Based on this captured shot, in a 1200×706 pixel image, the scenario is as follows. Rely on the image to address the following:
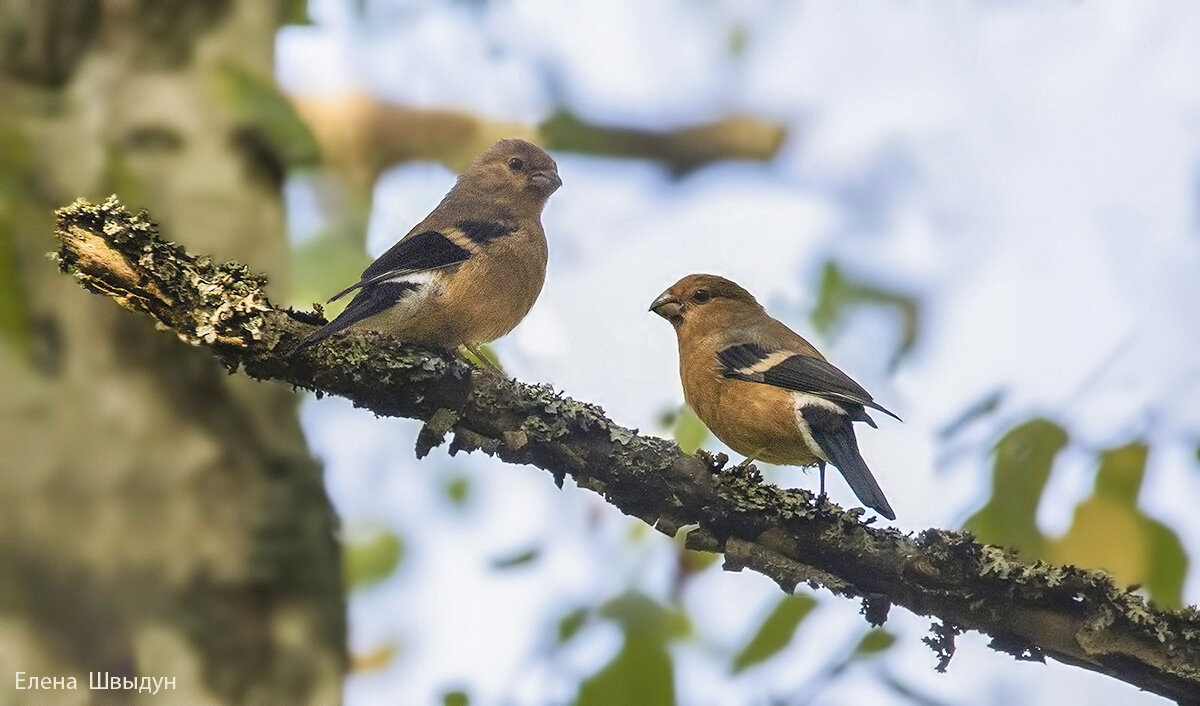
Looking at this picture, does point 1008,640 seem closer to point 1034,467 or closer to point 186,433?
point 1034,467

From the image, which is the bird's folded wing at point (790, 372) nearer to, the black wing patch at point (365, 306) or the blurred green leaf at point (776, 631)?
the blurred green leaf at point (776, 631)

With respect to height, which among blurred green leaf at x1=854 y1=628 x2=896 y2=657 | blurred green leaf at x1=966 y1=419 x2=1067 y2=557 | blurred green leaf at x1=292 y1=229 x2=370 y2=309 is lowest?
blurred green leaf at x1=854 y1=628 x2=896 y2=657

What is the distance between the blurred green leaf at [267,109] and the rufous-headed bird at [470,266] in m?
0.80

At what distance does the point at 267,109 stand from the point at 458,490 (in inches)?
145

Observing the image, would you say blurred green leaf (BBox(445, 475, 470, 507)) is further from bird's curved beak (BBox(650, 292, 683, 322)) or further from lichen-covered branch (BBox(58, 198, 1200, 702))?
lichen-covered branch (BBox(58, 198, 1200, 702))

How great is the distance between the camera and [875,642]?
4703mm

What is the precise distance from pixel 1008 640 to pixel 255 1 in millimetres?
5873

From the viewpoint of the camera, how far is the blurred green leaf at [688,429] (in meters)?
6.16

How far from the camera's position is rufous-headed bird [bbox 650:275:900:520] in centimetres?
518

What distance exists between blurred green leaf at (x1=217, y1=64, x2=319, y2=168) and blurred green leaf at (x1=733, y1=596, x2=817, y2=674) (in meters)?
3.38

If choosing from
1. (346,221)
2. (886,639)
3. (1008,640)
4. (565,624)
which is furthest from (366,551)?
(1008,640)

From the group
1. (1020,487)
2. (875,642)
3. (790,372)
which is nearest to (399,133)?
(790,372)

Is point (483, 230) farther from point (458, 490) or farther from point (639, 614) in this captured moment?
point (458, 490)

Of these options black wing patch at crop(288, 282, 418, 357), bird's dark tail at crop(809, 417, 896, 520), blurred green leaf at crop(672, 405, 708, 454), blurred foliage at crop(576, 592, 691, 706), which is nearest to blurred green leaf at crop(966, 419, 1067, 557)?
bird's dark tail at crop(809, 417, 896, 520)
